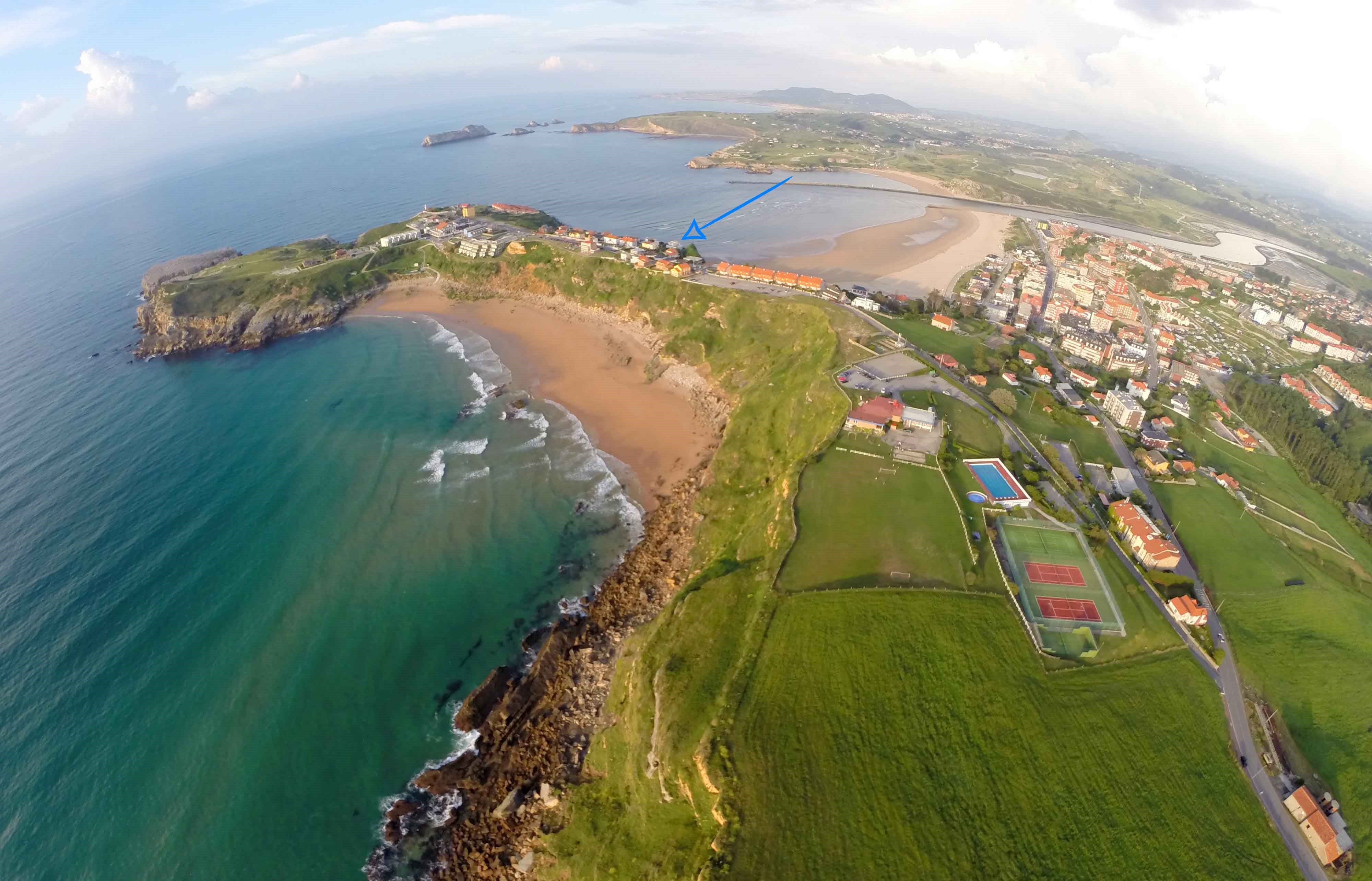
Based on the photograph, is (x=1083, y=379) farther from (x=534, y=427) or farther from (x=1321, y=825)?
(x=534, y=427)

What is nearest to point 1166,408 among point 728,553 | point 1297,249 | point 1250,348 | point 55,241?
point 1250,348

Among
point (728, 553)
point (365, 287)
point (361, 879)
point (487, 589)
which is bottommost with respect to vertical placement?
point (361, 879)

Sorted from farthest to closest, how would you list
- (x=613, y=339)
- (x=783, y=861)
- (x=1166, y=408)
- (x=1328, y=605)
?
(x=613, y=339) < (x=1166, y=408) < (x=1328, y=605) < (x=783, y=861)

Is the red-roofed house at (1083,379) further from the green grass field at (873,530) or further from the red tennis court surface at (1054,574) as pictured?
the red tennis court surface at (1054,574)

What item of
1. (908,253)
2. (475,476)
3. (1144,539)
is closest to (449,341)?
(475,476)

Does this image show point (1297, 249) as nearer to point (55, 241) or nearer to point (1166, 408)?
point (1166, 408)

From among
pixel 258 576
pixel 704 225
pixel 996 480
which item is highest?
pixel 704 225
